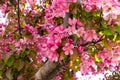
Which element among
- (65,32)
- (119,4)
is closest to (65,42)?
(65,32)

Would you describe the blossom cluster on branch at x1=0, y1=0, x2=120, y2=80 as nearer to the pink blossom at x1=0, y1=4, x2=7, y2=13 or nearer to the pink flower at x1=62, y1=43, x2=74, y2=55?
the pink flower at x1=62, y1=43, x2=74, y2=55

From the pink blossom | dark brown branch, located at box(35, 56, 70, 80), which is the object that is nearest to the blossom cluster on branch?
dark brown branch, located at box(35, 56, 70, 80)

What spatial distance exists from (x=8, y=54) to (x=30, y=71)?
36 centimetres

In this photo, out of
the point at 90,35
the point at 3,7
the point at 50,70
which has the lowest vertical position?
the point at 50,70

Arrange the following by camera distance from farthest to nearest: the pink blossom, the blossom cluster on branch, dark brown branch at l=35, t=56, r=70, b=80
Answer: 1. the pink blossom
2. dark brown branch at l=35, t=56, r=70, b=80
3. the blossom cluster on branch

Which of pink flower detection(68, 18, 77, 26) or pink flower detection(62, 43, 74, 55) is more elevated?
pink flower detection(68, 18, 77, 26)

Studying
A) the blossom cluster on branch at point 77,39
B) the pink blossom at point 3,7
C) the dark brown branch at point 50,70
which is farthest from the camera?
the pink blossom at point 3,7

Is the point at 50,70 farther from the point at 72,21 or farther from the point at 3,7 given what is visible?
the point at 3,7

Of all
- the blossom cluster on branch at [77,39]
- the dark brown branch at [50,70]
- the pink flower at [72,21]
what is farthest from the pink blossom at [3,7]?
the pink flower at [72,21]

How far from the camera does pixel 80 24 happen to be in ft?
6.80

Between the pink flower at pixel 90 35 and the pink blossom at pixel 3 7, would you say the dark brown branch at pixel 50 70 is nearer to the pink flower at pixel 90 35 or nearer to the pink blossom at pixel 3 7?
the pink flower at pixel 90 35

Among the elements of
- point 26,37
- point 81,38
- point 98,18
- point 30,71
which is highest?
point 98,18

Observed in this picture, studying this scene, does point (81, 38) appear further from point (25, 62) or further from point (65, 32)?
point (25, 62)

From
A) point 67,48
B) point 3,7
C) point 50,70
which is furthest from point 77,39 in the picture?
point 3,7
